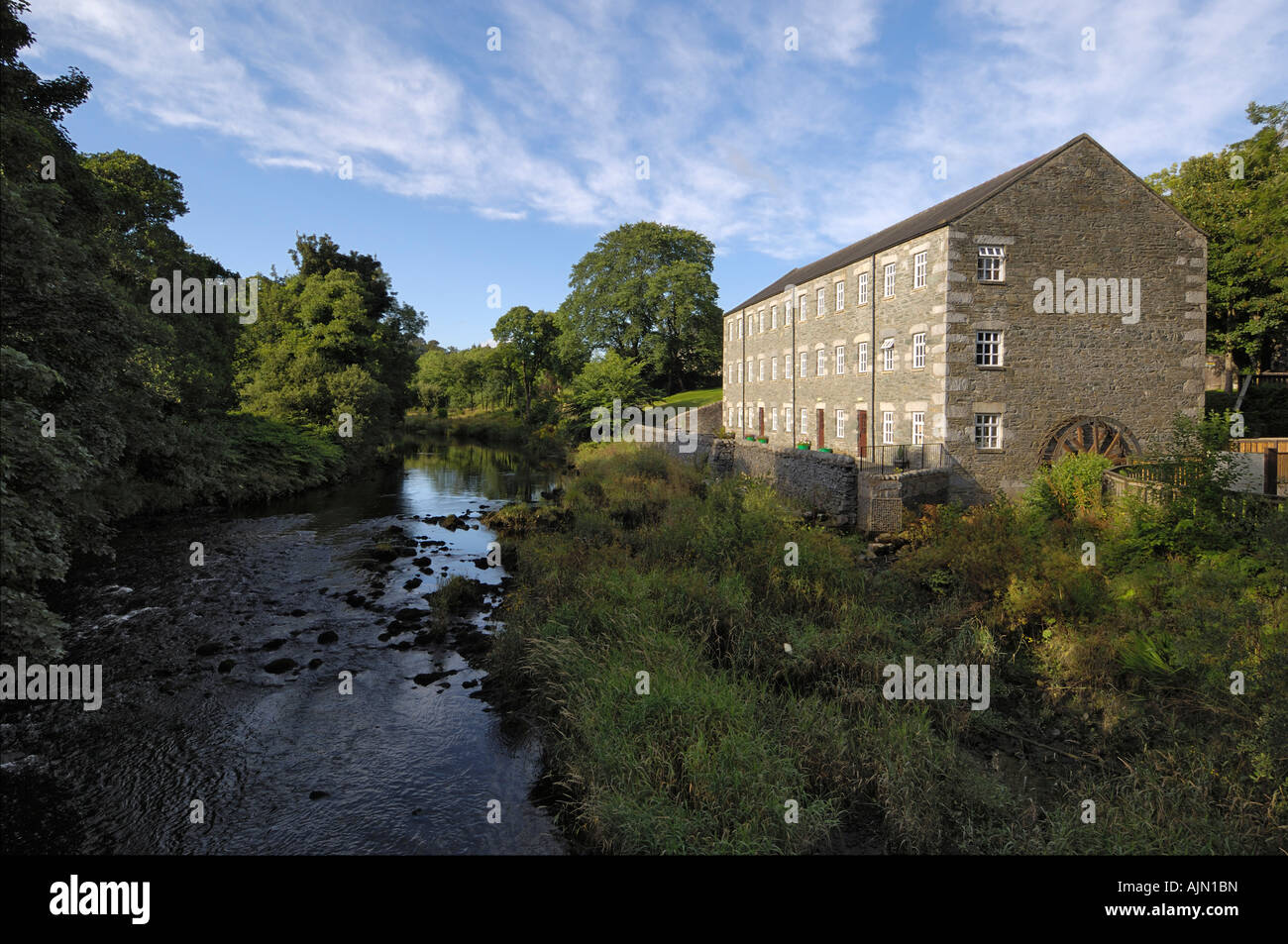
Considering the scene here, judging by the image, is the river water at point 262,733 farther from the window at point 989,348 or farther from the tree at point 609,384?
the tree at point 609,384

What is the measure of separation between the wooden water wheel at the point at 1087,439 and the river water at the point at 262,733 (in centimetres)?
1868

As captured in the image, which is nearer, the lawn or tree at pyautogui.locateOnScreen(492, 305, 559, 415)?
the lawn

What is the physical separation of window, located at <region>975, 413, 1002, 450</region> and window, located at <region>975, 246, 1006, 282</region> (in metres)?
4.48

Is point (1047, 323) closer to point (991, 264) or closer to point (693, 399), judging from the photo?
point (991, 264)

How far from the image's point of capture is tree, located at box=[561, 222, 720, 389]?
Answer: 56094 mm

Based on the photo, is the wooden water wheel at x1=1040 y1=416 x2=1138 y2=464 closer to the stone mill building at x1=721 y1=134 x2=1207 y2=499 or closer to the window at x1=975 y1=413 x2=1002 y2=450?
the stone mill building at x1=721 y1=134 x2=1207 y2=499

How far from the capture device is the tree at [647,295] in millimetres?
56094

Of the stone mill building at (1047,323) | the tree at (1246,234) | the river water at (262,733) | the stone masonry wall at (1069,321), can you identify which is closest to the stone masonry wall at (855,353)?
the stone mill building at (1047,323)

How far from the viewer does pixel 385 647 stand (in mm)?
12805

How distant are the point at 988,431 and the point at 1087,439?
3462 mm

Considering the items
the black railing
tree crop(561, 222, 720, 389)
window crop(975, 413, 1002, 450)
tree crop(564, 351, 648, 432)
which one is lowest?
the black railing

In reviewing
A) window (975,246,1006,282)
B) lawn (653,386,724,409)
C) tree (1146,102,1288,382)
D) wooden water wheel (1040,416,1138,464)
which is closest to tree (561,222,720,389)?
lawn (653,386,724,409)
